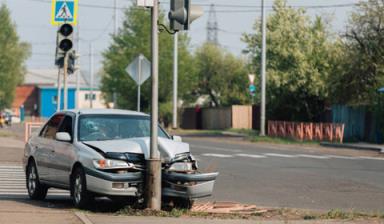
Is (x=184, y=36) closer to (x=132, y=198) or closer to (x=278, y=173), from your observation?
(x=278, y=173)

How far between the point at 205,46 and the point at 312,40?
2894 centimetres

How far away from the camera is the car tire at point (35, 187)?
15922 mm

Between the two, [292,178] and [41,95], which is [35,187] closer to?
[292,178]

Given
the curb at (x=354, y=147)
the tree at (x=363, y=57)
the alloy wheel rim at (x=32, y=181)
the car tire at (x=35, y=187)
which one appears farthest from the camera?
the tree at (x=363, y=57)

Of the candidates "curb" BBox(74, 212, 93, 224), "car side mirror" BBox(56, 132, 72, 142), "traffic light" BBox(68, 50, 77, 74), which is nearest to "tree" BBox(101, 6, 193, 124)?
"traffic light" BBox(68, 50, 77, 74)

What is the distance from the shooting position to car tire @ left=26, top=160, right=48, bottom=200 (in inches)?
627

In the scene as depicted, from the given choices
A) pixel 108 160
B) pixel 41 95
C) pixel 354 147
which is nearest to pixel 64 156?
pixel 108 160

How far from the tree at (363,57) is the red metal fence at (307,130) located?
1.63 meters

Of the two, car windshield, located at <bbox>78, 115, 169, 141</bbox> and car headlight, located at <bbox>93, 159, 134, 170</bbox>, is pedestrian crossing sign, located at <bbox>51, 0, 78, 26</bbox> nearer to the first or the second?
car windshield, located at <bbox>78, 115, 169, 141</bbox>

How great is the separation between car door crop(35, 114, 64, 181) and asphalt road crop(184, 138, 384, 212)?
3298mm

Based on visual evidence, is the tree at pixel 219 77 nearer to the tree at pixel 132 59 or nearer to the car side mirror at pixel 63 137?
the tree at pixel 132 59

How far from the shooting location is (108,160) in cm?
1354

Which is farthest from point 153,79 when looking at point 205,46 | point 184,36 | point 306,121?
point 205,46

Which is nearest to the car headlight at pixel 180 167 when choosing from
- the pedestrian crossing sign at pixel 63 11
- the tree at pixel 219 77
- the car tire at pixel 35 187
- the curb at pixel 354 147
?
the car tire at pixel 35 187
